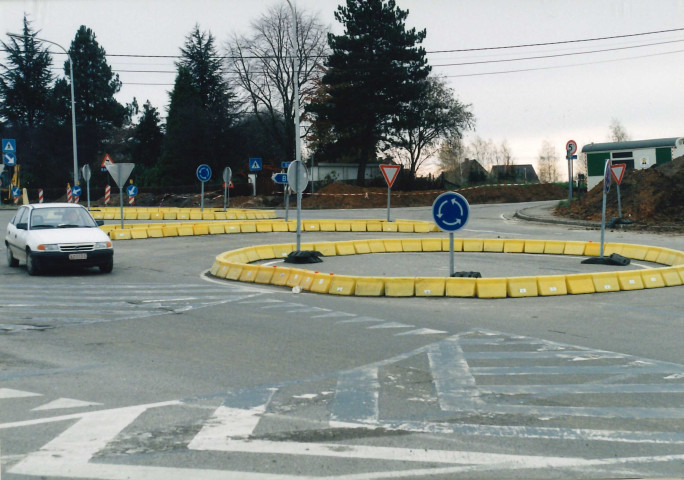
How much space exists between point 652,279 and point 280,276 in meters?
7.42

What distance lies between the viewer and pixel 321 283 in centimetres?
1497

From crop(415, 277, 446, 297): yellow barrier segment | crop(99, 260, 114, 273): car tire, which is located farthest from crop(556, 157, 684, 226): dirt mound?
crop(99, 260, 114, 273): car tire

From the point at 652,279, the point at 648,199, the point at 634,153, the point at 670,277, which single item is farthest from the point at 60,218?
the point at 634,153

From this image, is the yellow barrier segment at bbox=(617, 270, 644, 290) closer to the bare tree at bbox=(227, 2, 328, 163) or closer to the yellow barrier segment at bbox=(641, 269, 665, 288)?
the yellow barrier segment at bbox=(641, 269, 665, 288)

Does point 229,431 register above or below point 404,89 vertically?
below

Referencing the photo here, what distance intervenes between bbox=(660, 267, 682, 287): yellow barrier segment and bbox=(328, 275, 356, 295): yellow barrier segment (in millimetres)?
6221

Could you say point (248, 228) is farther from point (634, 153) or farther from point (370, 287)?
point (634, 153)

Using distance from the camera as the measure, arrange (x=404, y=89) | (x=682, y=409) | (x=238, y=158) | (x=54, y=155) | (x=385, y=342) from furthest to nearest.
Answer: (x=54, y=155) → (x=238, y=158) → (x=404, y=89) → (x=385, y=342) → (x=682, y=409)

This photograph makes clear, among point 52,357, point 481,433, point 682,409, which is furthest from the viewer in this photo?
point 52,357

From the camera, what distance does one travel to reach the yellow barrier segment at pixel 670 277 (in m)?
15.5

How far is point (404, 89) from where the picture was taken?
5819 centimetres

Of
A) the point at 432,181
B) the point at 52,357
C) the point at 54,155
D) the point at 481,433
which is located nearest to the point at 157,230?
the point at 52,357

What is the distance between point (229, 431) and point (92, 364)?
3107 millimetres

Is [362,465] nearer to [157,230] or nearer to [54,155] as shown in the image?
[157,230]
